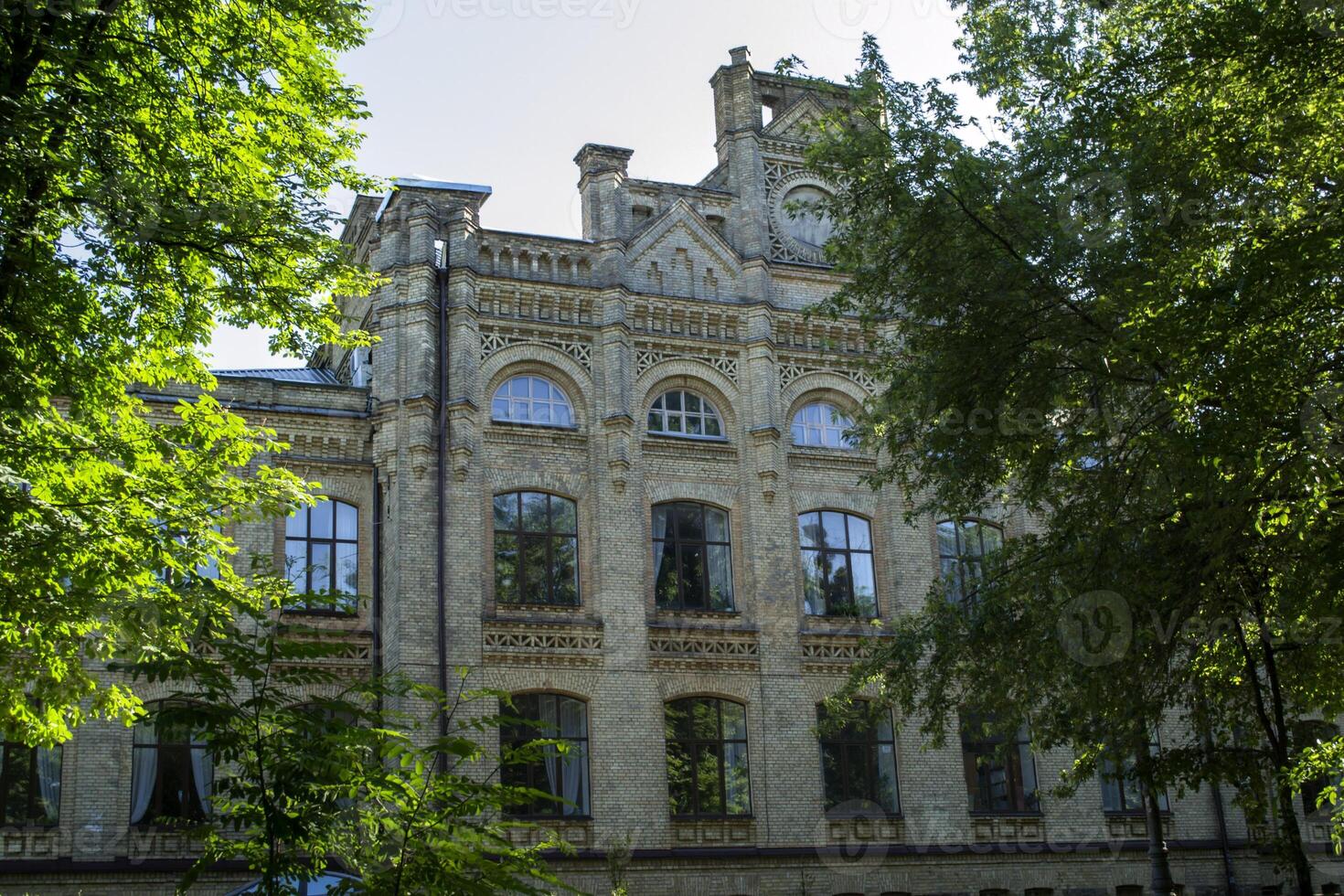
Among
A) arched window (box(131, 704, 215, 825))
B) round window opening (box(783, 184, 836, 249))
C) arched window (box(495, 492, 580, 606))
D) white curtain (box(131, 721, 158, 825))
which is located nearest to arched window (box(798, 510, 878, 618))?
arched window (box(495, 492, 580, 606))

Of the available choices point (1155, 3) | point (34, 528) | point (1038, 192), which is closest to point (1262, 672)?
point (1038, 192)

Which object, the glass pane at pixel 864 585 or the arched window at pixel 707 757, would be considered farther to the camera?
the glass pane at pixel 864 585

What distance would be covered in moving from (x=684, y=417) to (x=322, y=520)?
23.3 feet

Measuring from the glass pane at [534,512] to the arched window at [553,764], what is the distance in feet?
9.91

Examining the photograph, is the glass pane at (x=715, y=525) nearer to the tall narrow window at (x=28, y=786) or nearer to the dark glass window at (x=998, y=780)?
the dark glass window at (x=998, y=780)

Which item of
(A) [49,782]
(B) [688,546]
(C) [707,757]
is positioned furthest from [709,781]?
(A) [49,782]

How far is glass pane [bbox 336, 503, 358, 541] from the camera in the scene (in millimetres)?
24062

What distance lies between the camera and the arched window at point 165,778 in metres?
21.3

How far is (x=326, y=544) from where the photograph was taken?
23.8 meters

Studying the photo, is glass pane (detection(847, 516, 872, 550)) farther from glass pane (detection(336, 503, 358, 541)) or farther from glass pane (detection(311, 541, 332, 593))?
glass pane (detection(311, 541, 332, 593))

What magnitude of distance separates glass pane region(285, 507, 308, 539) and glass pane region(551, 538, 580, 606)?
4370mm

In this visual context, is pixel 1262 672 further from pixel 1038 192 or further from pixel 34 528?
pixel 34 528

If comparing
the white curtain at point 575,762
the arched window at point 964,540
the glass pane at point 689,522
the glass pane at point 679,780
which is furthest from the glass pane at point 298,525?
the arched window at point 964,540

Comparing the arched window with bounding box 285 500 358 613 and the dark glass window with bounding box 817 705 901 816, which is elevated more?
the arched window with bounding box 285 500 358 613
